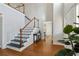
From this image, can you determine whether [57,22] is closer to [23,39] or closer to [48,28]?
[48,28]

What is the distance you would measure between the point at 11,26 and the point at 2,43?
0.22m

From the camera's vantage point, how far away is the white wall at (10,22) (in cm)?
142

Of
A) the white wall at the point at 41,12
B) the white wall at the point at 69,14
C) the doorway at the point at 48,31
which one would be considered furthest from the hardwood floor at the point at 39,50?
the white wall at the point at 69,14

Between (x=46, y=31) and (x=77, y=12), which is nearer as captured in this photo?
(x=77, y=12)

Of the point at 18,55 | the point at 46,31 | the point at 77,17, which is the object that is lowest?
the point at 18,55

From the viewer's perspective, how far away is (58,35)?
4.72ft

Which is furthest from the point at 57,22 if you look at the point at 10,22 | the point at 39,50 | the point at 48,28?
the point at 10,22

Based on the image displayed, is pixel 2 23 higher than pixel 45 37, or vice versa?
pixel 2 23

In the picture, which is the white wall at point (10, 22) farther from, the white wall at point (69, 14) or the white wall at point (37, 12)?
the white wall at point (69, 14)

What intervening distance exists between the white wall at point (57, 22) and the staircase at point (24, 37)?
0.71ft

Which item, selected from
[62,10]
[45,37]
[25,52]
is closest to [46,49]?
[45,37]

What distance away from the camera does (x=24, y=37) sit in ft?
4.96

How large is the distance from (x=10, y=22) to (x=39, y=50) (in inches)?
18.3

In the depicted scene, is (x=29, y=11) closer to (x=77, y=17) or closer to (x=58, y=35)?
(x=58, y=35)
